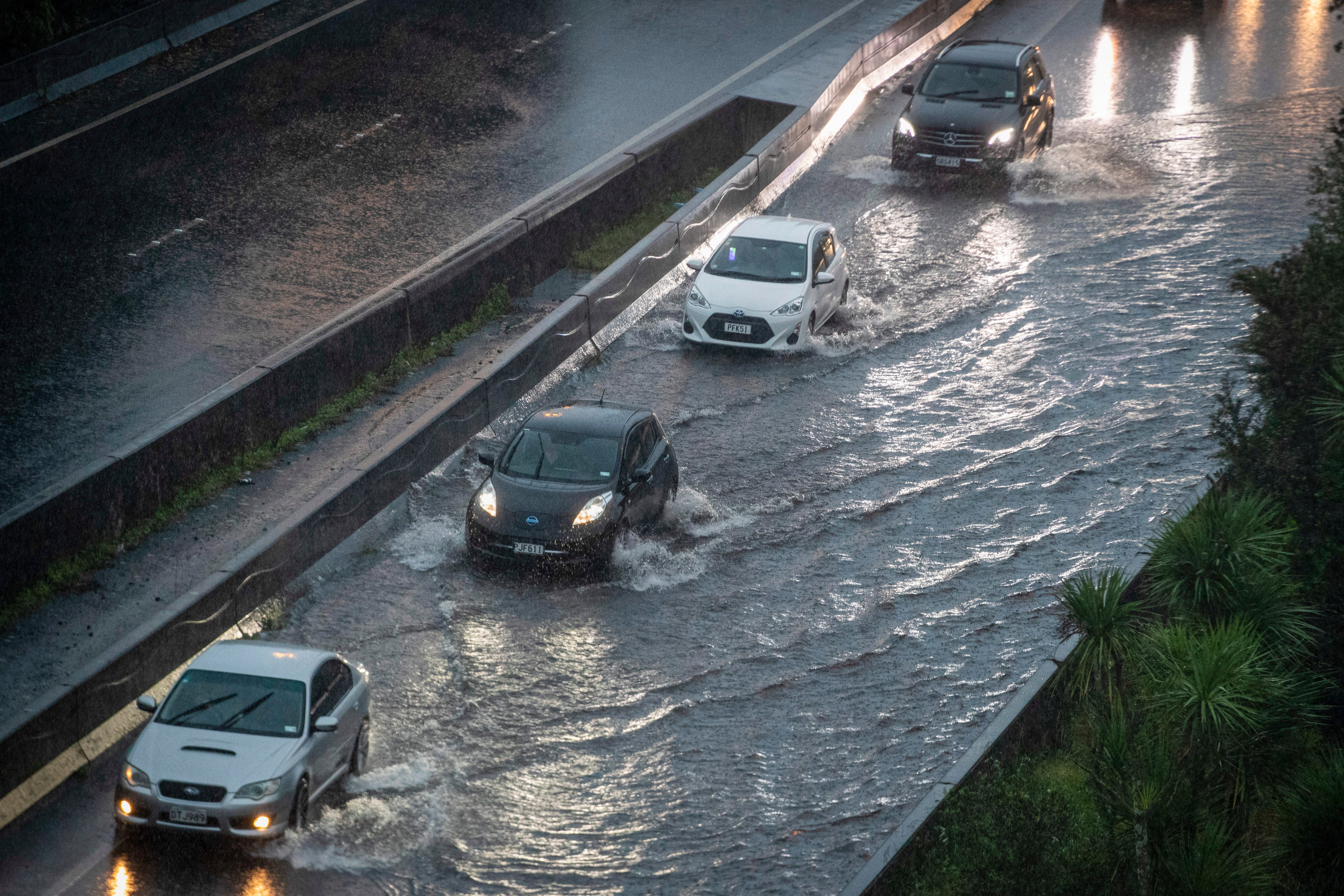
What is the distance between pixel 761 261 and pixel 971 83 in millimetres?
7926

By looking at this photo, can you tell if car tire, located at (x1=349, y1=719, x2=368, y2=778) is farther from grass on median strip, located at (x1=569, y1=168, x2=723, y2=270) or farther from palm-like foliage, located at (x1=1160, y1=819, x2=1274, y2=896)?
grass on median strip, located at (x1=569, y1=168, x2=723, y2=270)

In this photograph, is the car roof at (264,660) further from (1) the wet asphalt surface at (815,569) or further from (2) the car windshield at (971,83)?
(2) the car windshield at (971,83)

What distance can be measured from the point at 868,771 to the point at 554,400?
858cm

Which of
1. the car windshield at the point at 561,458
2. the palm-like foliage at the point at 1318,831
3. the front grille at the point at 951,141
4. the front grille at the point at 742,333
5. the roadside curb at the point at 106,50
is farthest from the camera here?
the front grille at the point at 951,141

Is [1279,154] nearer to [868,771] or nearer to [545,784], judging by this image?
[868,771]

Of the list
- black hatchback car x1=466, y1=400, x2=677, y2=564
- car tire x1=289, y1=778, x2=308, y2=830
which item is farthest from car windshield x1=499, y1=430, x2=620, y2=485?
car tire x1=289, y1=778, x2=308, y2=830

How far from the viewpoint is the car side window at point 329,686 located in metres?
11.0

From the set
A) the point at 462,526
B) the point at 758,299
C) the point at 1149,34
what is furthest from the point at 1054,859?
the point at 1149,34

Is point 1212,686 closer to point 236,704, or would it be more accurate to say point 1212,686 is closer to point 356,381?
point 236,704

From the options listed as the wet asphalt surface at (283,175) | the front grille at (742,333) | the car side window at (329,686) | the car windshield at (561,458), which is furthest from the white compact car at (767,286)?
the car side window at (329,686)

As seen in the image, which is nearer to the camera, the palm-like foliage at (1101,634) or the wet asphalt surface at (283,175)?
the palm-like foliage at (1101,634)

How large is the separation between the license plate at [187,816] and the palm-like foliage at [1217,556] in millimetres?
8740

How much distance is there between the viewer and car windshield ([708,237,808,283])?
21312 mm

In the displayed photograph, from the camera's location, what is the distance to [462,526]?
52.4 feet
